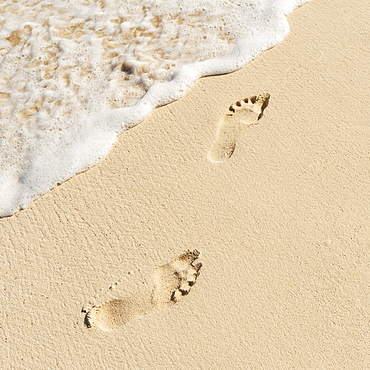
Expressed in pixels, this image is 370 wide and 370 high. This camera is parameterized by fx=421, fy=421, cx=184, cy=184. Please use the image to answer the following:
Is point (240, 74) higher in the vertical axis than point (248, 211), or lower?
higher

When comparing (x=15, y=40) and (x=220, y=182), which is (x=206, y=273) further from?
(x=15, y=40)

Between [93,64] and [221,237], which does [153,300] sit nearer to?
[221,237]

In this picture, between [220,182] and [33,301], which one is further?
[220,182]

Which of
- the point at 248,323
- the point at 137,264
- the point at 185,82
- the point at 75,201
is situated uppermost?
the point at 185,82

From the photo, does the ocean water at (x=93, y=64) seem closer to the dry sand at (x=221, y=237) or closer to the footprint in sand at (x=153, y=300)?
the dry sand at (x=221, y=237)

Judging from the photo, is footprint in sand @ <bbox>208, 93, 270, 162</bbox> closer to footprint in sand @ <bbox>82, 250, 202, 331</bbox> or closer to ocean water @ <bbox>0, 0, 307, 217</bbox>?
ocean water @ <bbox>0, 0, 307, 217</bbox>

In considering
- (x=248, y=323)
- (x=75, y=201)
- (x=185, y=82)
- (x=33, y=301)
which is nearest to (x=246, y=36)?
(x=185, y=82)
